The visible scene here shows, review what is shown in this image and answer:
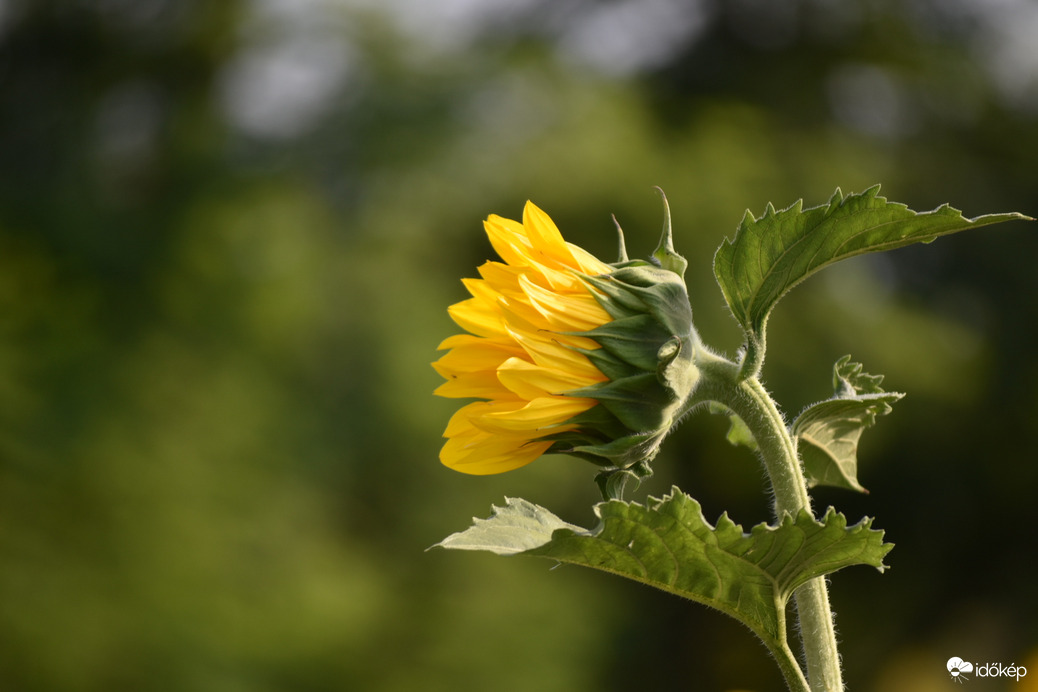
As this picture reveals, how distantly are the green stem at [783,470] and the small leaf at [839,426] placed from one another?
0.04 meters

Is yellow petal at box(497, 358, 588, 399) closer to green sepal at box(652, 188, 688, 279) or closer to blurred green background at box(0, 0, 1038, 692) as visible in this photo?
green sepal at box(652, 188, 688, 279)

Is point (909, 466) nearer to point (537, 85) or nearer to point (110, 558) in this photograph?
point (537, 85)

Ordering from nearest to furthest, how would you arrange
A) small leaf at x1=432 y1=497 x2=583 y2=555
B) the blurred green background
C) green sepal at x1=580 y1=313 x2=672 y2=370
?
small leaf at x1=432 y1=497 x2=583 y2=555 → green sepal at x1=580 y1=313 x2=672 y2=370 → the blurred green background

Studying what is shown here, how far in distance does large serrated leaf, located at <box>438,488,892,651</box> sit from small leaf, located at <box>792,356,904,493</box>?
0.36 feet

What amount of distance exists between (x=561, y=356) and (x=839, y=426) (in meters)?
0.19

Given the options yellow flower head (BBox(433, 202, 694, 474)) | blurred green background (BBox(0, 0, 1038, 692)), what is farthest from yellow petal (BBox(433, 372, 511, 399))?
blurred green background (BBox(0, 0, 1038, 692))

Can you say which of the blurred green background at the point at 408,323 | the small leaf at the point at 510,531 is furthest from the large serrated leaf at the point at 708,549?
the blurred green background at the point at 408,323

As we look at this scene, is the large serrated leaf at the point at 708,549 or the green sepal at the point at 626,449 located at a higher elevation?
the green sepal at the point at 626,449

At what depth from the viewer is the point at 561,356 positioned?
48cm

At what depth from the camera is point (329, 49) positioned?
164 inches

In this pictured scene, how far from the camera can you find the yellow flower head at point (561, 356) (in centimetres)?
47

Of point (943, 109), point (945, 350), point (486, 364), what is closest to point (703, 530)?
point (486, 364)

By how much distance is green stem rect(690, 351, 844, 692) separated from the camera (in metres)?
0.43

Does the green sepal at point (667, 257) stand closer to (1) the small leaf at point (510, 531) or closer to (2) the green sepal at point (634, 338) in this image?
(2) the green sepal at point (634, 338)
